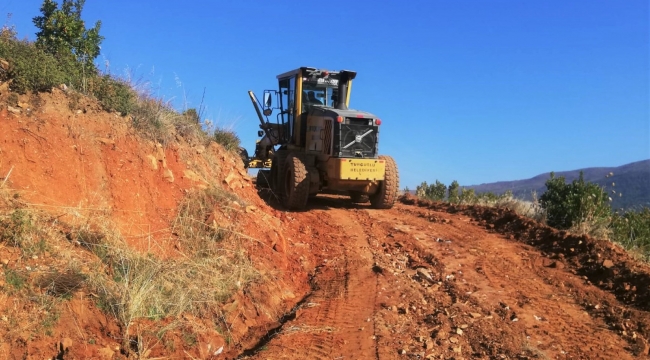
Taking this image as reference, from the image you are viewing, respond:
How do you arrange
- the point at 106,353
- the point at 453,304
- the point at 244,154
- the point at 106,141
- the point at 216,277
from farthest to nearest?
the point at 244,154
the point at 106,141
the point at 453,304
the point at 216,277
the point at 106,353

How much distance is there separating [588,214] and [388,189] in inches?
163

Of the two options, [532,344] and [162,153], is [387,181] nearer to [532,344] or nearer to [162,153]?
[162,153]

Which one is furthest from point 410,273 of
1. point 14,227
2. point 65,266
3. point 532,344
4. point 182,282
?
point 14,227

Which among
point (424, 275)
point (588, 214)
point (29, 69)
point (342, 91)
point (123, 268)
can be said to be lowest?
point (424, 275)

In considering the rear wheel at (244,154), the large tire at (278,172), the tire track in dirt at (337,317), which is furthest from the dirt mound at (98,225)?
the rear wheel at (244,154)

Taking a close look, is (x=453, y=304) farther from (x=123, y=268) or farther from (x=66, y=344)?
(x=66, y=344)

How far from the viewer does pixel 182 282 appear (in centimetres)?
557

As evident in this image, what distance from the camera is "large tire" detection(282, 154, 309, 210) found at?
35.3ft

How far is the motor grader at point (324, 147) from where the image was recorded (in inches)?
426

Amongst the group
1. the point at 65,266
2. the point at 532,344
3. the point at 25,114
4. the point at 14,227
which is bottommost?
the point at 532,344

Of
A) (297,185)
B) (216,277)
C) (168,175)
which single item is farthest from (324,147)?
(216,277)

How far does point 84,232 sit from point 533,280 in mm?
6073

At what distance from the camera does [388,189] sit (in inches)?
452

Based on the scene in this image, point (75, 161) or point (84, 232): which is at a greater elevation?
point (75, 161)
